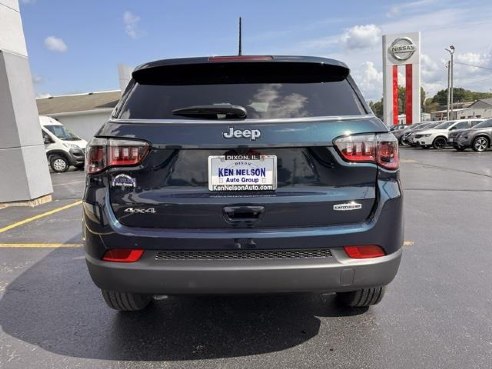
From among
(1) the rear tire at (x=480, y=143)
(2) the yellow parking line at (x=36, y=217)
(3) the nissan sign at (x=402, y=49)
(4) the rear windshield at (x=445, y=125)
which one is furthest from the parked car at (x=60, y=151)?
(3) the nissan sign at (x=402, y=49)

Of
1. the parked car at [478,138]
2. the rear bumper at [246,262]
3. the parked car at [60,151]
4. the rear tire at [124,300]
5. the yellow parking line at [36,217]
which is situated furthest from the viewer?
the parked car at [478,138]

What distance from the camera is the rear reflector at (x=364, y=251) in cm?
265

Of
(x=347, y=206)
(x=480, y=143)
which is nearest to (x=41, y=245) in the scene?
(x=347, y=206)

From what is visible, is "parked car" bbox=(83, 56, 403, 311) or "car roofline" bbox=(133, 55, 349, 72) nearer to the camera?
"parked car" bbox=(83, 56, 403, 311)

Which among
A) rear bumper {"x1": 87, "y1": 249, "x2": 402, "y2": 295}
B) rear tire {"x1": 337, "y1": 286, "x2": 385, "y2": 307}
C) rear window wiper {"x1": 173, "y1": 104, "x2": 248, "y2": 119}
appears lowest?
rear tire {"x1": 337, "y1": 286, "x2": 385, "y2": 307}

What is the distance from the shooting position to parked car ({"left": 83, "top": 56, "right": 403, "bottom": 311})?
2.61 metres

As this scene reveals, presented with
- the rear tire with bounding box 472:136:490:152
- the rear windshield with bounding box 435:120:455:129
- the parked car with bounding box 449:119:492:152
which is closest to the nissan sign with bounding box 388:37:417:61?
the rear windshield with bounding box 435:120:455:129

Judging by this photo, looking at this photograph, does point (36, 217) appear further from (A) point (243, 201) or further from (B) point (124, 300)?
(A) point (243, 201)

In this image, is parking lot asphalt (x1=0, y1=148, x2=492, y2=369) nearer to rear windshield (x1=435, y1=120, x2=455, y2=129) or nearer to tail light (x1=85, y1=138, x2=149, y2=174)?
tail light (x1=85, y1=138, x2=149, y2=174)

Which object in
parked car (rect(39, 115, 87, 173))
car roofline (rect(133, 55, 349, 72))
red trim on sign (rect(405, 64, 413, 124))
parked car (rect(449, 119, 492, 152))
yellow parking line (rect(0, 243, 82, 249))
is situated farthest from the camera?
red trim on sign (rect(405, 64, 413, 124))

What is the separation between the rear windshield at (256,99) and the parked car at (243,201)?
2 cm

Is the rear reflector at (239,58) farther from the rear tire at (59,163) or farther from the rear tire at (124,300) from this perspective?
the rear tire at (59,163)

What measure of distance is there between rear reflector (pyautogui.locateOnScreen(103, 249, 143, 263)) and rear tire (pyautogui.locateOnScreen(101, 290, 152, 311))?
0.48 metres

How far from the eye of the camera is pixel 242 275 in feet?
8.52
